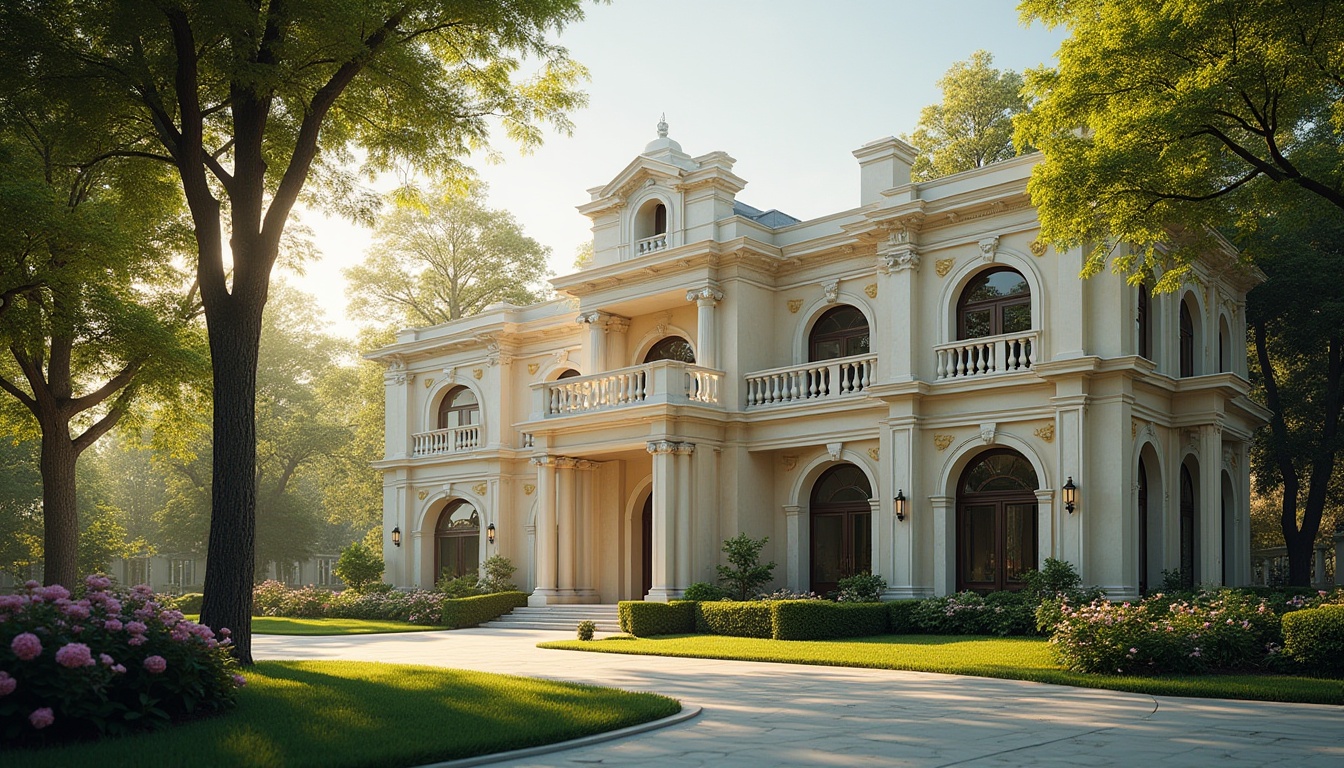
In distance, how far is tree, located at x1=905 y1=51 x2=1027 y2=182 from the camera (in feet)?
111

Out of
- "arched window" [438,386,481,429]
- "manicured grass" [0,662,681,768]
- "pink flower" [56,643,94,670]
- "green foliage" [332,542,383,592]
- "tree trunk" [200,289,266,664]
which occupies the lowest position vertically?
"green foliage" [332,542,383,592]

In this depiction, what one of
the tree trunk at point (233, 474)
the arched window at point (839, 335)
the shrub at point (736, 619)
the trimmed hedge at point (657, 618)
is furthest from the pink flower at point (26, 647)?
the arched window at point (839, 335)

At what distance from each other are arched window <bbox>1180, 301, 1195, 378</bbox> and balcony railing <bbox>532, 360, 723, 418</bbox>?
9.66m

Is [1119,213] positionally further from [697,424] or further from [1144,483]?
[697,424]

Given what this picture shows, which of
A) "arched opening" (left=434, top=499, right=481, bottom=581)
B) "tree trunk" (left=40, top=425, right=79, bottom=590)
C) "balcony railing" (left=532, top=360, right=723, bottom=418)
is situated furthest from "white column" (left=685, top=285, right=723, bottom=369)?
"tree trunk" (left=40, top=425, right=79, bottom=590)

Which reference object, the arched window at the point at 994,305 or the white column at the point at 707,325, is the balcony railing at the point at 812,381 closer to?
the white column at the point at 707,325

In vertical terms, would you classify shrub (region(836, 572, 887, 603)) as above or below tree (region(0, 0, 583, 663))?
below

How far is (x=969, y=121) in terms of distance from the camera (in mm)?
34812

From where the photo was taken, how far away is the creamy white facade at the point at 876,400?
20.1 metres

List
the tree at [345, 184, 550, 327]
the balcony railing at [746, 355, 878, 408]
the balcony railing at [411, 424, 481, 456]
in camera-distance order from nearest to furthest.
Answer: the balcony railing at [746, 355, 878, 408] < the balcony railing at [411, 424, 481, 456] < the tree at [345, 184, 550, 327]

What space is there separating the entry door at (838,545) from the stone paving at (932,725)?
28.5 ft

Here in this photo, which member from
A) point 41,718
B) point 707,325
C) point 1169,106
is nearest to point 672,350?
point 707,325

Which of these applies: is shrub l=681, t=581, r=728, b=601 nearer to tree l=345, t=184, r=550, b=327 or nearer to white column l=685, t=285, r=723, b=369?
white column l=685, t=285, r=723, b=369

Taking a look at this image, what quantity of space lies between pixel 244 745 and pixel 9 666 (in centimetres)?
165
